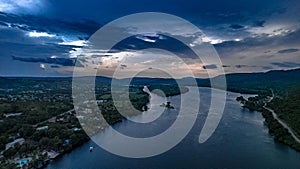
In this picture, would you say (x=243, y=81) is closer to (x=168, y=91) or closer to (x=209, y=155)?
(x=168, y=91)

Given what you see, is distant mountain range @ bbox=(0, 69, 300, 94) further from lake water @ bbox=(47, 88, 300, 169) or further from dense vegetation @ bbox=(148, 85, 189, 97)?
lake water @ bbox=(47, 88, 300, 169)

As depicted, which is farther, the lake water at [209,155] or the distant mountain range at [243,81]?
the distant mountain range at [243,81]

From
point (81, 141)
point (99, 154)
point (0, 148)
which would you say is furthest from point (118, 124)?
point (0, 148)

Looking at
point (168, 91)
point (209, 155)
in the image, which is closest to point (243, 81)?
point (168, 91)

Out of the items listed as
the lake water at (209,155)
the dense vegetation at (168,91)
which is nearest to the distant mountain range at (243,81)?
the dense vegetation at (168,91)

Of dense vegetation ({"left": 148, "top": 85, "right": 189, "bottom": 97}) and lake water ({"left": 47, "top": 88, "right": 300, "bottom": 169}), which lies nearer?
lake water ({"left": 47, "top": 88, "right": 300, "bottom": 169})

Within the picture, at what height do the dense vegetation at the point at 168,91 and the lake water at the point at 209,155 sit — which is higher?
the dense vegetation at the point at 168,91

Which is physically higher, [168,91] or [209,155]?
[168,91]

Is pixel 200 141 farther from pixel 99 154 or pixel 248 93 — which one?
pixel 248 93

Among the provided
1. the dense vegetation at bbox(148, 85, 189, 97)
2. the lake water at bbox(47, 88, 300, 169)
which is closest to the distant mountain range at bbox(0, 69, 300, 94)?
the dense vegetation at bbox(148, 85, 189, 97)

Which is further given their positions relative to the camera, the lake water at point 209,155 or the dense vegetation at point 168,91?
the dense vegetation at point 168,91

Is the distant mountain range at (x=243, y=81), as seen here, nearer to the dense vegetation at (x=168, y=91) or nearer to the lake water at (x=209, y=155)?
the dense vegetation at (x=168, y=91)
